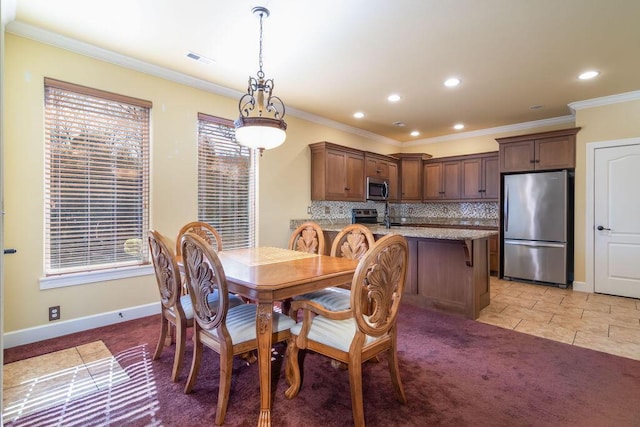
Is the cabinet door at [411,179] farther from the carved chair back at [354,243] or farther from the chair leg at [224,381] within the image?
the chair leg at [224,381]

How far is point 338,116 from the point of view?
513 cm

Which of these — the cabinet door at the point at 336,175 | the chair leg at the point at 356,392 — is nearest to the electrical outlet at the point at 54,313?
the chair leg at the point at 356,392

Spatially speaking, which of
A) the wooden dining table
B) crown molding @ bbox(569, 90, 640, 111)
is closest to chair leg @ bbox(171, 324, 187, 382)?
the wooden dining table

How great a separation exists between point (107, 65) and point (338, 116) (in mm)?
3110

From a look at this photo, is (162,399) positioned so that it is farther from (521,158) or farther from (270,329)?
(521,158)

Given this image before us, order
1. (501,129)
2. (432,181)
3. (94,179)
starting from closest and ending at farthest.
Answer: (94,179) → (501,129) → (432,181)

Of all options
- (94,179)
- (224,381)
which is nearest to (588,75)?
(224,381)

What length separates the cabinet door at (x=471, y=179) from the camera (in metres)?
5.70

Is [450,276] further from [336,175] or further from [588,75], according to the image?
[588,75]

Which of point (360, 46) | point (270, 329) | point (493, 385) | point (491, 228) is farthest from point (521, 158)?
point (270, 329)

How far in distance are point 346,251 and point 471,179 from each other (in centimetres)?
400

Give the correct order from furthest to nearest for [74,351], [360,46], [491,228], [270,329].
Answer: [491,228]
[360,46]
[74,351]
[270,329]

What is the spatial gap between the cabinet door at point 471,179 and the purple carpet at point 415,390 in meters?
3.36

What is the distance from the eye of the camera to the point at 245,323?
75.9 inches
